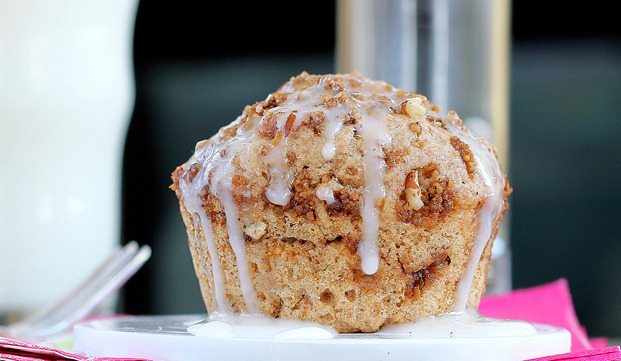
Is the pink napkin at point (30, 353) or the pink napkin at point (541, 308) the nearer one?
the pink napkin at point (30, 353)

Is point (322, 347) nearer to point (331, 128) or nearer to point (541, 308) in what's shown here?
point (331, 128)

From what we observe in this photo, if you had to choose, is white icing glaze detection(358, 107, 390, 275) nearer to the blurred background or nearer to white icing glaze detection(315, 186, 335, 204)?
white icing glaze detection(315, 186, 335, 204)

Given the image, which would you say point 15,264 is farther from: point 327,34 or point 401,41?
point 327,34

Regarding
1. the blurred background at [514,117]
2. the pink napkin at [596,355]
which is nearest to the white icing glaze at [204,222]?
the pink napkin at [596,355]

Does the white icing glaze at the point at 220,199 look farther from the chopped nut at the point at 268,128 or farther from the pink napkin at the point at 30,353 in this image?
the pink napkin at the point at 30,353

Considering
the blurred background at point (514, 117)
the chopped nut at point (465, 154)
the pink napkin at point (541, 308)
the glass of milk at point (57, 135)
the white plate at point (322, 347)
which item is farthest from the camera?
the blurred background at point (514, 117)

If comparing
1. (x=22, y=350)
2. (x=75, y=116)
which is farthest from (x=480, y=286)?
(x=75, y=116)

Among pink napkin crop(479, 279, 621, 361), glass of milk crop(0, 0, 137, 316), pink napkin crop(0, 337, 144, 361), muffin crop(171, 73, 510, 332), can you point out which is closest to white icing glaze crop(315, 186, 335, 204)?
muffin crop(171, 73, 510, 332)

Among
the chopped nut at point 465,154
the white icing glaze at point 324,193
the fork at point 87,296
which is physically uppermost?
the chopped nut at point 465,154
